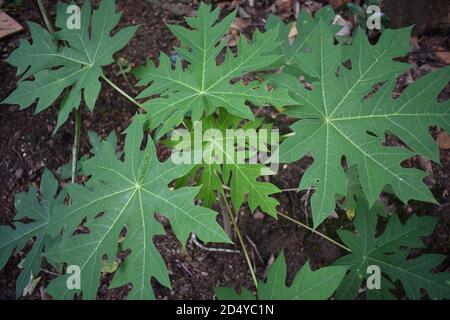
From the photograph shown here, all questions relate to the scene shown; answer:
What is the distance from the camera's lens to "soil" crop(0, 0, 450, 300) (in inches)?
99.1

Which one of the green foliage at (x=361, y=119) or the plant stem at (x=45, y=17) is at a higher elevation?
the plant stem at (x=45, y=17)

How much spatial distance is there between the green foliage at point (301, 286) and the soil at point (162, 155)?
1011 mm

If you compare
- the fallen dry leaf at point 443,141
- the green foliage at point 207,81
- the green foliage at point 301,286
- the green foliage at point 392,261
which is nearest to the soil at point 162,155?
the fallen dry leaf at point 443,141

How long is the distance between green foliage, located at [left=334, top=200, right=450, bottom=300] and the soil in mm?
629

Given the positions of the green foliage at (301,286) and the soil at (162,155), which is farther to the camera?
the soil at (162,155)

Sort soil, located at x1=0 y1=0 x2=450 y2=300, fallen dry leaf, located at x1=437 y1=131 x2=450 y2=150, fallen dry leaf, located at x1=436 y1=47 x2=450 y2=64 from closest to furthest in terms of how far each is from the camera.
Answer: soil, located at x1=0 y1=0 x2=450 y2=300 < fallen dry leaf, located at x1=437 y1=131 x2=450 y2=150 < fallen dry leaf, located at x1=436 y1=47 x2=450 y2=64

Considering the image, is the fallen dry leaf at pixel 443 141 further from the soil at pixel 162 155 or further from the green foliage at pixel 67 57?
the green foliage at pixel 67 57

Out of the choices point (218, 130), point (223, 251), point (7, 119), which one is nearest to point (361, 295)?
point (223, 251)

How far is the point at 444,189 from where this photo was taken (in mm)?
2613

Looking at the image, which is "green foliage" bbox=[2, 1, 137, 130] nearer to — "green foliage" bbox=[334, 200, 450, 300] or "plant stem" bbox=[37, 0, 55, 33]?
"plant stem" bbox=[37, 0, 55, 33]

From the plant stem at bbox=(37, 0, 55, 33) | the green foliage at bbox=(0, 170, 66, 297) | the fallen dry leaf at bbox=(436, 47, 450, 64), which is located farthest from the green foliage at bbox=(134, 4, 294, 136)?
the fallen dry leaf at bbox=(436, 47, 450, 64)

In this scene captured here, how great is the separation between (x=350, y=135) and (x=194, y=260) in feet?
4.64

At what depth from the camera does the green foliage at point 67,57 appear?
183 centimetres
